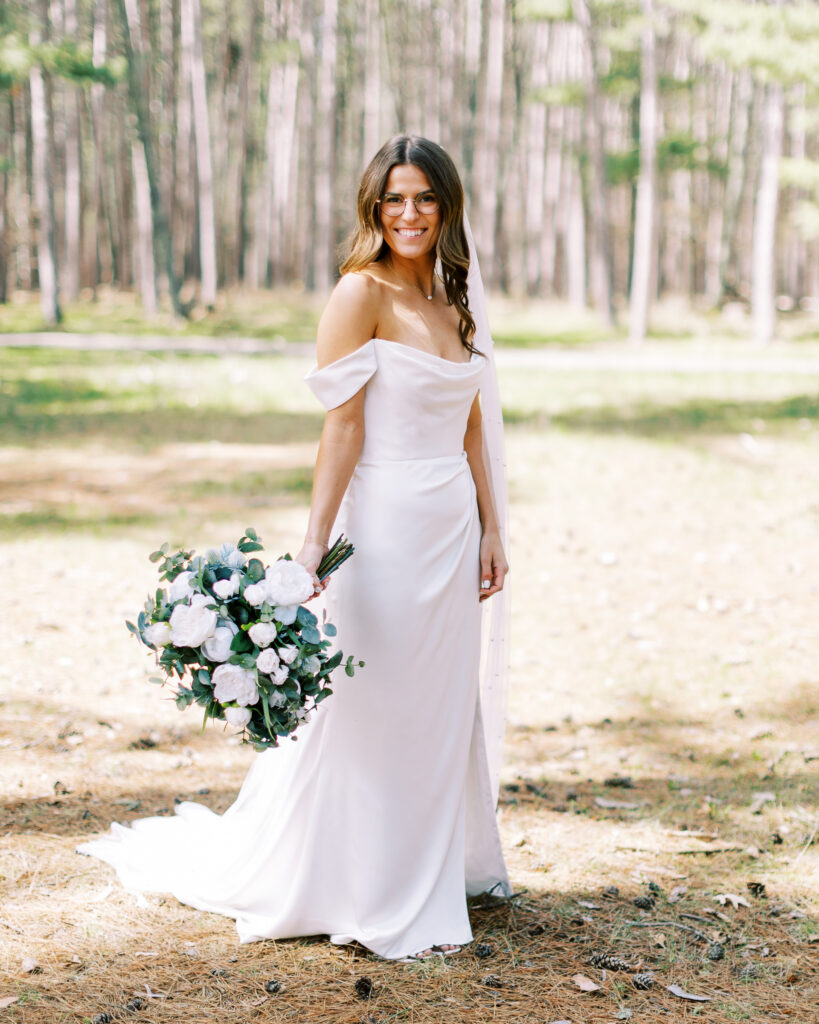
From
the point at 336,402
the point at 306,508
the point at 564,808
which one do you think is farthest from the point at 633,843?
the point at 306,508

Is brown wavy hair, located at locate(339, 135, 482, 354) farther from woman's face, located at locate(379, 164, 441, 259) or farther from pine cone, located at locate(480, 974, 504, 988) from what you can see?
pine cone, located at locate(480, 974, 504, 988)

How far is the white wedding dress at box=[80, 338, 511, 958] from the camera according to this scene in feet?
10.3

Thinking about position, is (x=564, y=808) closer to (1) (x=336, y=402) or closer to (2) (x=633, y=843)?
(2) (x=633, y=843)

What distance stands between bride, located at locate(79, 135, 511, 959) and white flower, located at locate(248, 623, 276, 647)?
0.34 m

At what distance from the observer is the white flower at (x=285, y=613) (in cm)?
274

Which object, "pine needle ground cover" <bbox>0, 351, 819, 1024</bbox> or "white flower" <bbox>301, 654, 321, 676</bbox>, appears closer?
"white flower" <bbox>301, 654, 321, 676</bbox>

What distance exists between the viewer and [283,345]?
20.6 metres

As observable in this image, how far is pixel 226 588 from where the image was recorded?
274cm

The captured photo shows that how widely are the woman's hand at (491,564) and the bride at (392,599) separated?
2 centimetres

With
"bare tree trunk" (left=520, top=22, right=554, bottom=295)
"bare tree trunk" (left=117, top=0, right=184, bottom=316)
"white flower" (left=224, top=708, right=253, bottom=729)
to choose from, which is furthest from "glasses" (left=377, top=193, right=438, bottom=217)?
"bare tree trunk" (left=520, top=22, right=554, bottom=295)

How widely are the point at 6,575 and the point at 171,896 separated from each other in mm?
4417

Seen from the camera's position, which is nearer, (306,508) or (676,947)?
(676,947)

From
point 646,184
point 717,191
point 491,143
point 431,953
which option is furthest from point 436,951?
point 717,191

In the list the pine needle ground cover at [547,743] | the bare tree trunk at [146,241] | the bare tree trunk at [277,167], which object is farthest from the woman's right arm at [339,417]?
the bare tree trunk at [277,167]
